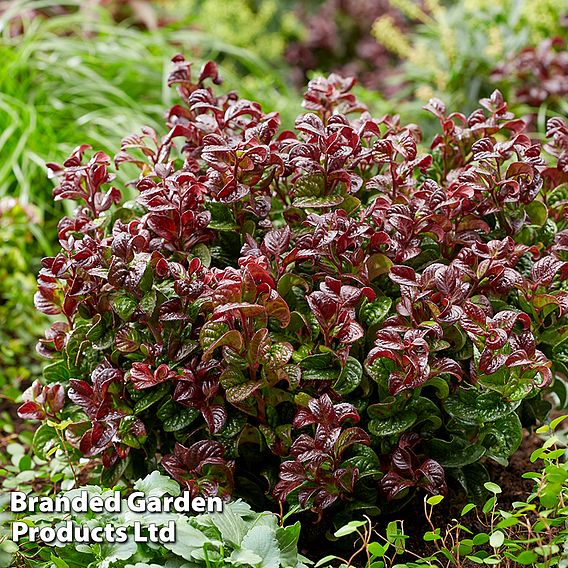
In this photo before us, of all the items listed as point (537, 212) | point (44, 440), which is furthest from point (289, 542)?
point (537, 212)

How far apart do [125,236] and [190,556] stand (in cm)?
66

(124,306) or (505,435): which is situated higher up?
(124,306)

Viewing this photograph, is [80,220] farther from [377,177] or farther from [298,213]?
[377,177]

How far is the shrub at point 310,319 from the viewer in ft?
5.21

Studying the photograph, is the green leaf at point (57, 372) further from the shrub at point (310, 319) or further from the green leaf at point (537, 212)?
the green leaf at point (537, 212)

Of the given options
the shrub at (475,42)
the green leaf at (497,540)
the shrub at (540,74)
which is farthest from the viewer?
the shrub at (475,42)

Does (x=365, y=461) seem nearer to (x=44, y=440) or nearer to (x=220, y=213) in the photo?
(x=220, y=213)

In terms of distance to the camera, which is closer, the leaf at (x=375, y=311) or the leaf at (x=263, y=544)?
the leaf at (x=263, y=544)

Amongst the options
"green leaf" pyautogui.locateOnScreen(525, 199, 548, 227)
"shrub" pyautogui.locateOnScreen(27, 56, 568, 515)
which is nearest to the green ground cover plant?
"shrub" pyautogui.locateOnScreen(27, 56, 568, 515)

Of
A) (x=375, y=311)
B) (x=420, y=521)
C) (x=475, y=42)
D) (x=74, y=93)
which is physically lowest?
(x=420, y=521)

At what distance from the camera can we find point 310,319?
1684 millimetres

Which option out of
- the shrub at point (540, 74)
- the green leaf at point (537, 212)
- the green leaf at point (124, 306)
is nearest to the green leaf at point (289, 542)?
the green leaf at point (124, 306)

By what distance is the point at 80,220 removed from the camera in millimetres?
1918

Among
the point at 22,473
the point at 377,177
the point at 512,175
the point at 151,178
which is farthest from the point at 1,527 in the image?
the point at 512,175
